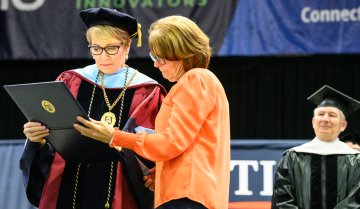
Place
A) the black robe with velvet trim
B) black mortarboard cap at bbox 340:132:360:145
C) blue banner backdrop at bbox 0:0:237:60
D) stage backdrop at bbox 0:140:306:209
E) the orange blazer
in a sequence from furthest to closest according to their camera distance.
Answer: blue banner backdrop at bbox 0:0:237:60 < black mortarboard cap at bbox 340:132:360:145 < stage backdrop at bbox 0:140:306:209 < the black robe with velvet trim < the orange blazer

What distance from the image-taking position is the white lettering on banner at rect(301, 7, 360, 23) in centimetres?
742

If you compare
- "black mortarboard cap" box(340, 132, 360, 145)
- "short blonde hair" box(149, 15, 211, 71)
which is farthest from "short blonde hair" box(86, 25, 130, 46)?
"black mortarboard cap" box(340, 132, 360, 145)

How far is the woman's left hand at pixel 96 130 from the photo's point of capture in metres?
2.79

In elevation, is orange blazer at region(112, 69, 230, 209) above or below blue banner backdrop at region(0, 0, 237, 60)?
below

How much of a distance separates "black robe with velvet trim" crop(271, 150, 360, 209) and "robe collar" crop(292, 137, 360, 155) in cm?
3

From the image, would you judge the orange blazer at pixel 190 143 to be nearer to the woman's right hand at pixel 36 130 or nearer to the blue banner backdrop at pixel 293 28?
the woman's right hand at pixel 36 130

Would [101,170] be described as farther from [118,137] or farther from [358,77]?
[358,77]

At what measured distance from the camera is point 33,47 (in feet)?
26.8

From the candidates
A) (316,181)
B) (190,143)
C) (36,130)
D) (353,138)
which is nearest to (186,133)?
(190,143)

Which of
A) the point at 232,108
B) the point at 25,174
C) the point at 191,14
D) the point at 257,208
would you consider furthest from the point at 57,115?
the point at 232,108

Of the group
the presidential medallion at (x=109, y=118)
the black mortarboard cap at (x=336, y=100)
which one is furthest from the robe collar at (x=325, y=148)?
the presidential medallion at (x=109, y=118)

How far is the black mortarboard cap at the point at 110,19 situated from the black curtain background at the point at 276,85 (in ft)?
18.6

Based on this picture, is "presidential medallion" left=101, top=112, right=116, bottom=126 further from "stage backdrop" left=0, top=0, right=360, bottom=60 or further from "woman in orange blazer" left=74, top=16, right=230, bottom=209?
"stage backdrop" left=0, top=0, right=360, bottom=60

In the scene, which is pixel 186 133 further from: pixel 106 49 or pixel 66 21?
pixel 66 21
